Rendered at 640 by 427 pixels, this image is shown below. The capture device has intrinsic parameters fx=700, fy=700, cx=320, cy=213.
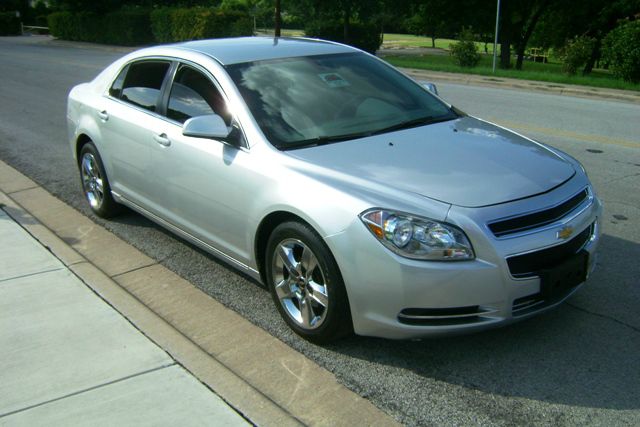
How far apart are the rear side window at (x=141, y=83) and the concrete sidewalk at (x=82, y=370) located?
1510 mm

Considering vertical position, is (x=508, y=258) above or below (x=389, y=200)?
below

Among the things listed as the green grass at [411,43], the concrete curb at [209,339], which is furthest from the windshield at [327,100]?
the green grass at [411,43]

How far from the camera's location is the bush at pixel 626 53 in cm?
1769

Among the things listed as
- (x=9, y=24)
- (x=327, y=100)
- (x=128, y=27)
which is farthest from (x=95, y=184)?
(x=9, y=24)

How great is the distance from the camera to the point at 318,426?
3195 mm

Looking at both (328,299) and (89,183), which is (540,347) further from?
(89,183)

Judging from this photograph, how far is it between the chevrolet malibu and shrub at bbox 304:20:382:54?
2729 cm

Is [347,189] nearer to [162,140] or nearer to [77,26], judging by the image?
[162,140]

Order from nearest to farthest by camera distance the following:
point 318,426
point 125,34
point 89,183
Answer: point 318,426 → point 89,183 → point 125,34

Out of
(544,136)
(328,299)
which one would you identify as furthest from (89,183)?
(544,136)

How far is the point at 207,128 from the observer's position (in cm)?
431

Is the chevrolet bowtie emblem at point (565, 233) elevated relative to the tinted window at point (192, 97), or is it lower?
lower

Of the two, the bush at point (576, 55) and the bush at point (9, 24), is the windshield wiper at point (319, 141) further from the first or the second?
the bush at point (9, 24)

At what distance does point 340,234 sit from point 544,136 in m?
6.95
